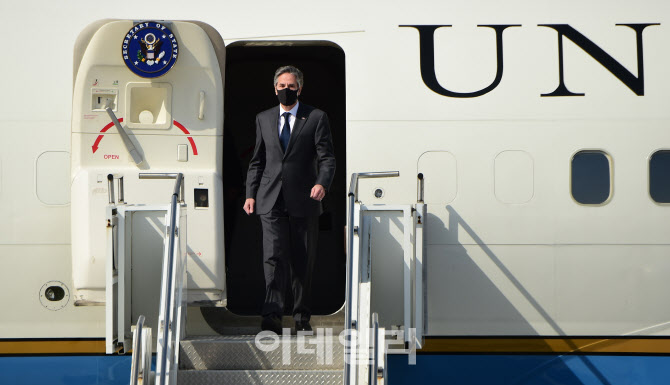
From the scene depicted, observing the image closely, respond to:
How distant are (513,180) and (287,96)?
1812 mm

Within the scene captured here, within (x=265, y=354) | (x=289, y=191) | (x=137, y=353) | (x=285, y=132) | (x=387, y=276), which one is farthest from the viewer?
(x=285, y=132)

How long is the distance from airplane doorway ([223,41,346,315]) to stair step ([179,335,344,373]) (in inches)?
85.5

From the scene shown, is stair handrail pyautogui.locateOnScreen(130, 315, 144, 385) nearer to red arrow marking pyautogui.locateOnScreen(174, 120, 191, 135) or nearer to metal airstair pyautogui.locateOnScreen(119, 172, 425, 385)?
metal airstair pyautogui.locateOnScreen(119, 172, 425, 385)

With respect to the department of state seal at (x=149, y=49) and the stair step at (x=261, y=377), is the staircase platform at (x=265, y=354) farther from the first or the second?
the department of state seal at (x=149, y=49)

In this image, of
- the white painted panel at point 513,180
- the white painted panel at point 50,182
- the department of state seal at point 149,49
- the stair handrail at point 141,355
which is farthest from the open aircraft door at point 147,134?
the white painted panel at point 513,180

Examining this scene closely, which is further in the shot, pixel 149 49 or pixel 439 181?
pixel 439 181

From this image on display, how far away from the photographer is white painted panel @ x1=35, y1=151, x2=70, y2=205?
6.23m

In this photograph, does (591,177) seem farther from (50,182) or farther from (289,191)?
(50,182)

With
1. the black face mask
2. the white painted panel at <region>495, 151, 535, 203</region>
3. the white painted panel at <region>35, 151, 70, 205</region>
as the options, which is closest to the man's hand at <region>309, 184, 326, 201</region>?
the black face mask

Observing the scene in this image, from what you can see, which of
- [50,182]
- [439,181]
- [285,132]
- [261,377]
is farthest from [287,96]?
[261,377]

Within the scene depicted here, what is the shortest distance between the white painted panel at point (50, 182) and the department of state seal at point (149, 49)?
37.3 inches

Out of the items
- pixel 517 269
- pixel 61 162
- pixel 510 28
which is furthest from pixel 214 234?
pixel 510 28

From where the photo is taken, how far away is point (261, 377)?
568 cm

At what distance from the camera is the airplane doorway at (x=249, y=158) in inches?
323
